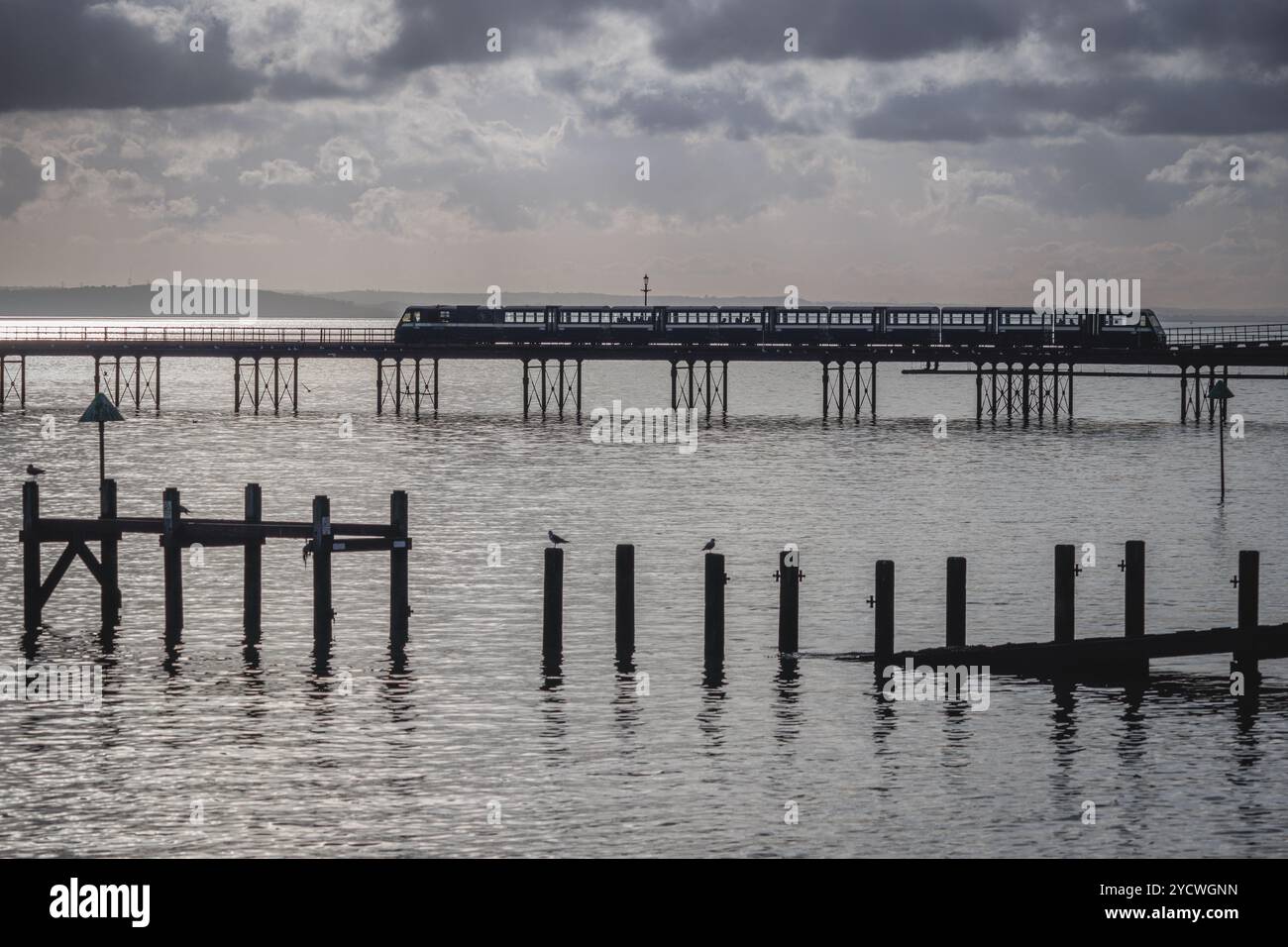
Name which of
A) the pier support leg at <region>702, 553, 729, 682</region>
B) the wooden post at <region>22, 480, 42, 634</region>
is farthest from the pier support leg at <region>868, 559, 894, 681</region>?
the wooden post at <region>22, 480, 42, 634</region>

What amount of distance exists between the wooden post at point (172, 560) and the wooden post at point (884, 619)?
13.3 metres

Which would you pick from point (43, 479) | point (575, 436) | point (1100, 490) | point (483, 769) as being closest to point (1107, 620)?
point (483, 769)

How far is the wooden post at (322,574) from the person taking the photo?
3381 cm

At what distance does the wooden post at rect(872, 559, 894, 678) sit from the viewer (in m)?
32.8

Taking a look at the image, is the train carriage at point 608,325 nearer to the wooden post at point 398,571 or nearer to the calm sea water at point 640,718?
the calm sea water at point 640,718

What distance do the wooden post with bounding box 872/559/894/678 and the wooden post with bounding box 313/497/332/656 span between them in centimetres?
1006

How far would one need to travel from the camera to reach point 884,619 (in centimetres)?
3331

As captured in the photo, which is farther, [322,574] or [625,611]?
[322,574]

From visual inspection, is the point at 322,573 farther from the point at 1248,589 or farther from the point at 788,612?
the point at 1248,589

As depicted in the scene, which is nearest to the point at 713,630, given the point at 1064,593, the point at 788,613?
the point at 788,613

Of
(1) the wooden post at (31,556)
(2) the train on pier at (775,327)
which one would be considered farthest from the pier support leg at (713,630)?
(2) the train on pier at (775,327)

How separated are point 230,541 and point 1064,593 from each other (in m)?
15.7

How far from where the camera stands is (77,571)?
48.7 meters
